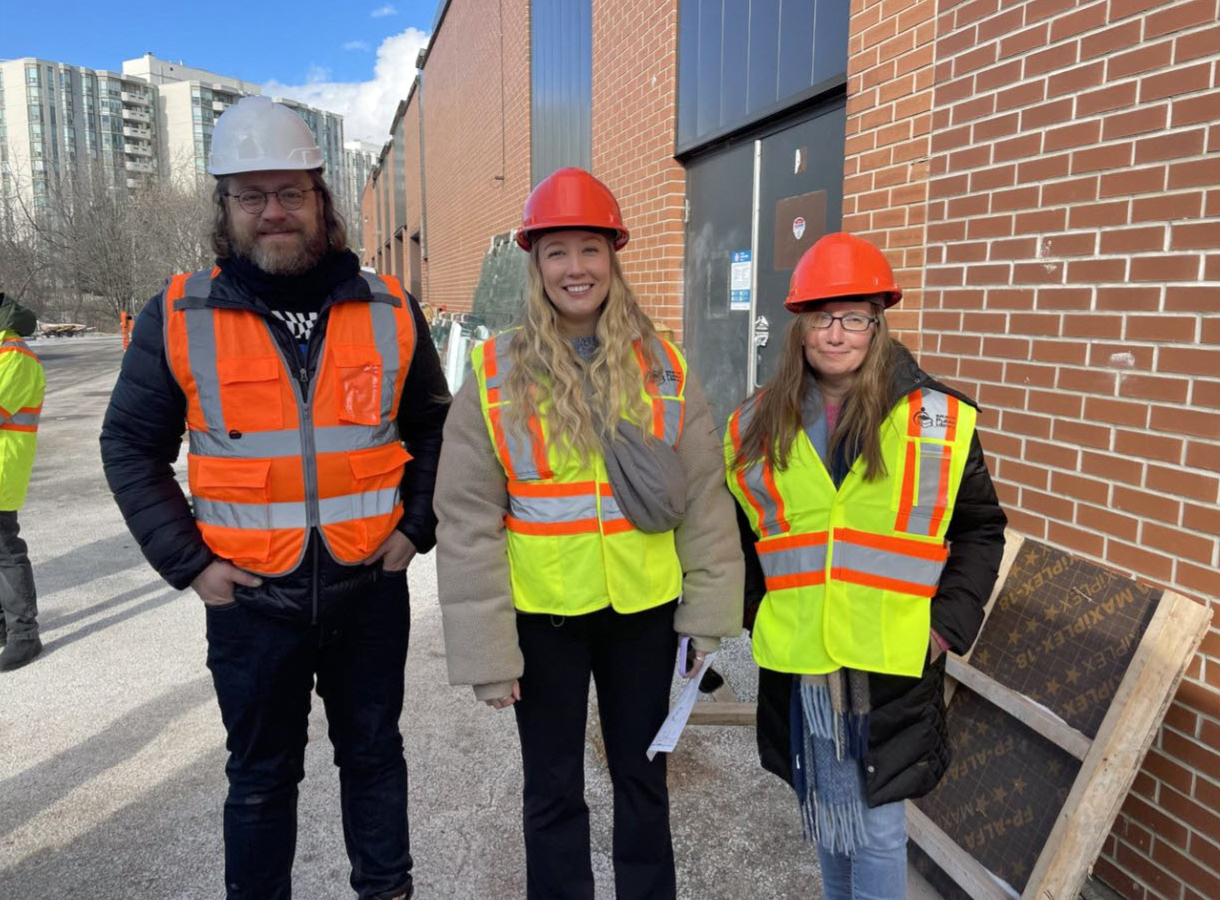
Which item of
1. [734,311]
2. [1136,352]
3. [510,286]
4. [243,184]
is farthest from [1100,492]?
[510,286]

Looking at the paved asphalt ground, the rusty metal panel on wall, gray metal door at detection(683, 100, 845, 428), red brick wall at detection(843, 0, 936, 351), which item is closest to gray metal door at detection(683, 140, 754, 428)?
gray metal door at detection(683, 100, 845, 428)

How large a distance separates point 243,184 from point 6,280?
133 feet

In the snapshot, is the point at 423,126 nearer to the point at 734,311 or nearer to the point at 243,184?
the point at 734,311

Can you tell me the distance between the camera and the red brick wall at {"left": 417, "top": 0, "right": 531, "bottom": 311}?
10930 millimetres

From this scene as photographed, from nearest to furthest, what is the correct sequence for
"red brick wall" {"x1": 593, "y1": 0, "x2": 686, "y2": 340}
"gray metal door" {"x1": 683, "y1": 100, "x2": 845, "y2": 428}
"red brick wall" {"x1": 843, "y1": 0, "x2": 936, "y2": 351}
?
"red brick wall" {"x1": 843, "y1": 0, "x2": 936, "y2": 351} < "gray metal door" {"x1": 683, "y1": 100, "x2": 845, "y2": 428} < "red brick wall" {"x1": 593, "y1": 0, "x2": 686, "y2": 340}

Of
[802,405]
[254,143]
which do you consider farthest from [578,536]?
[254,143]

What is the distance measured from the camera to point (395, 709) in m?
2.50

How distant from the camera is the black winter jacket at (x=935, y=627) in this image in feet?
6.45

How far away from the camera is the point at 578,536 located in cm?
204

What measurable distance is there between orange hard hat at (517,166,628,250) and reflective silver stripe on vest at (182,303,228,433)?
838mm

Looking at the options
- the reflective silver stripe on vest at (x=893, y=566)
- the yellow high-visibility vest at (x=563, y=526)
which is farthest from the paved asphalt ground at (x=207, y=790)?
the reflective silver stripe on vest at (x=893, y=566)

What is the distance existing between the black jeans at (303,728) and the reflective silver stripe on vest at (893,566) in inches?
52.1

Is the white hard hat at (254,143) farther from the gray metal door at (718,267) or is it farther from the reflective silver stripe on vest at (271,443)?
the gray metal door at (718,267)

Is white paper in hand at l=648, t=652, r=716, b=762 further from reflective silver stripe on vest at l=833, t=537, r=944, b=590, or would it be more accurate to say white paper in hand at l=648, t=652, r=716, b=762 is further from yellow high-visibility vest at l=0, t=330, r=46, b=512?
yellow high-visibility vest at l=0, t=330, r=46, b=512
